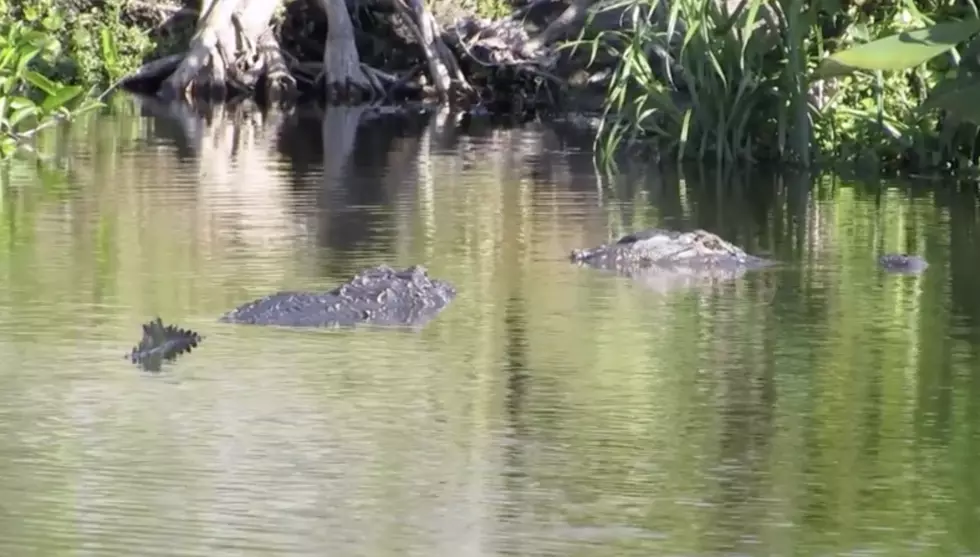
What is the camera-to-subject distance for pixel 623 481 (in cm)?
448

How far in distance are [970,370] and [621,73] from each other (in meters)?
7.10

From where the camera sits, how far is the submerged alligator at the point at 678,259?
25.6 ft

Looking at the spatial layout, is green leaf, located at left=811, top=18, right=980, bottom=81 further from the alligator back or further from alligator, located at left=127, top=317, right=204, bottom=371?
alligator, located at left=127, top=317, right=204, bottom=371

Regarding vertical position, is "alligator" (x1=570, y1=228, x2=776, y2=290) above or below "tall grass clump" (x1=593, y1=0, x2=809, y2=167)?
below

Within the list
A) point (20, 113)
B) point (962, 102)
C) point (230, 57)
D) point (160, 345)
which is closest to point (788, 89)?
point (962, 102)

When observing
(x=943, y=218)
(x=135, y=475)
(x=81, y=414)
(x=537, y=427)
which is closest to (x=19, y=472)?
(x=135, y=475)

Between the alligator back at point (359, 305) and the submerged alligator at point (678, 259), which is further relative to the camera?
the submerged alligator at point (678, 259)

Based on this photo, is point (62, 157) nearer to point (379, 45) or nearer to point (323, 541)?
point (323, 541)

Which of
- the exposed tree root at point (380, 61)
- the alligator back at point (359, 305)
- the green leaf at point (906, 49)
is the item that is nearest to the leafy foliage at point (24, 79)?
the alligator back at point (359, 305)

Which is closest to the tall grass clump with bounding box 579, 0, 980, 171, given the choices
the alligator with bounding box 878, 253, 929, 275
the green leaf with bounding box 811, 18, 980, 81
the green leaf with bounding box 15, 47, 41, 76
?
the green leaf with bounding box 811, 18, 980, 81

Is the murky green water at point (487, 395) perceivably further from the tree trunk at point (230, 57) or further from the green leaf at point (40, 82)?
the tree trunk at point (230, 57)

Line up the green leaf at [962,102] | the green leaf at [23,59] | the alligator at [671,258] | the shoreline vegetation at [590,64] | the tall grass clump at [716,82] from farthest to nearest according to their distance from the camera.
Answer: the tall grass clump at [716,82], the shoreline vegetation at [590,64], the green leaf at [23,59], the green leaf at [962,102], the alligator at [671,258]

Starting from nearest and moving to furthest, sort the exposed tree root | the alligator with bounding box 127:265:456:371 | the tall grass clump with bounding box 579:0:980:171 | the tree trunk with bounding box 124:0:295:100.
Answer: the alligator with bounding box 127:265:456:371
the tall grass clump with bounding box 579:0:980:171
the exposed tree root
the tree trunk with bounding box 124:0:295:100

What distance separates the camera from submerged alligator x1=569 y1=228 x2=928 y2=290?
25.6 feet
